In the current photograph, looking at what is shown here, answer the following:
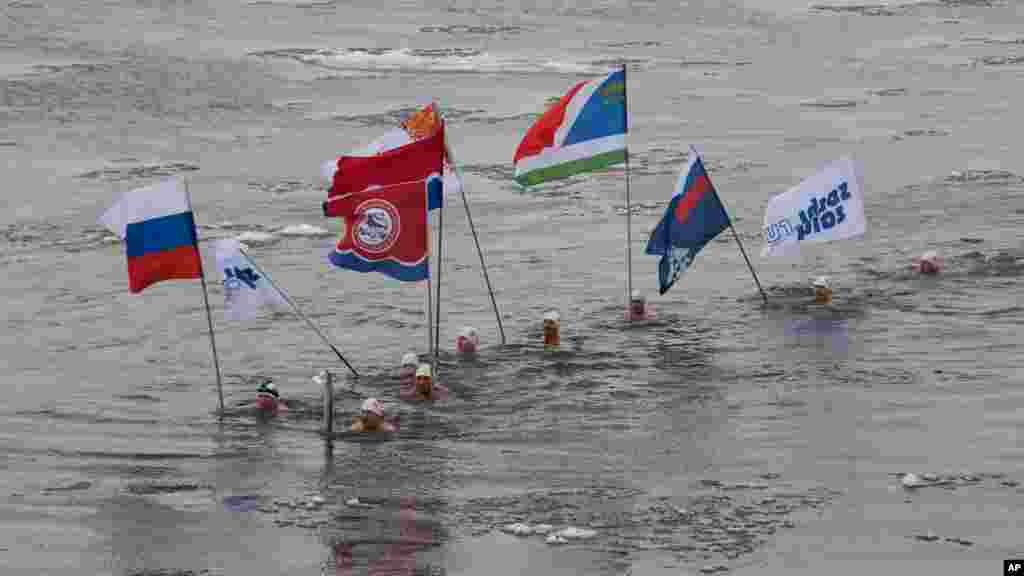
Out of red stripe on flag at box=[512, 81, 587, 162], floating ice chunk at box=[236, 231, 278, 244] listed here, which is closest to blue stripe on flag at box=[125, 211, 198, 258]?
red stripe on flag at box=[512, 81, 587, 162]

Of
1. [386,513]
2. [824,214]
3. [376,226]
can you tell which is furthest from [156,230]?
[824,214]

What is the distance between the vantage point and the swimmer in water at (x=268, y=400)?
31.0 meters

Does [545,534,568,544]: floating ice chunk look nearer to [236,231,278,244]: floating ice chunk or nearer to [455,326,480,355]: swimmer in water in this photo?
[455,326,480,355]: swimmer in water

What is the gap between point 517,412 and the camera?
3127cm

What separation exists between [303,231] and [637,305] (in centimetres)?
1009

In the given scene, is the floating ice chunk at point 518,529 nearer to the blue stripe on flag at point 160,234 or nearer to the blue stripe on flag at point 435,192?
the blue stripe on flag at point 160,234

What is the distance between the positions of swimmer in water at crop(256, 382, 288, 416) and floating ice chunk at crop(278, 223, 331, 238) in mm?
13106

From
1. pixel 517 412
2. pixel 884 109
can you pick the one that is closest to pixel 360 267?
pixel 517 412

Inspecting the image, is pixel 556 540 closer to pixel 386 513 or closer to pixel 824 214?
pixel 386 513

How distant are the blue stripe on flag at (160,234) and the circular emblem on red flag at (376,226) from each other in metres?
2.58

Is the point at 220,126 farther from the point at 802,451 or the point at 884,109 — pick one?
the point at 802,451

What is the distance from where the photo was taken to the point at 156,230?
30.4 m

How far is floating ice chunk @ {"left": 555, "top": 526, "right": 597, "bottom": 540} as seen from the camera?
25203 mm

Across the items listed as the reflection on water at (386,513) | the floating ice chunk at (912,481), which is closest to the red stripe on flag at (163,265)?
the reflection on water at (386,513)
